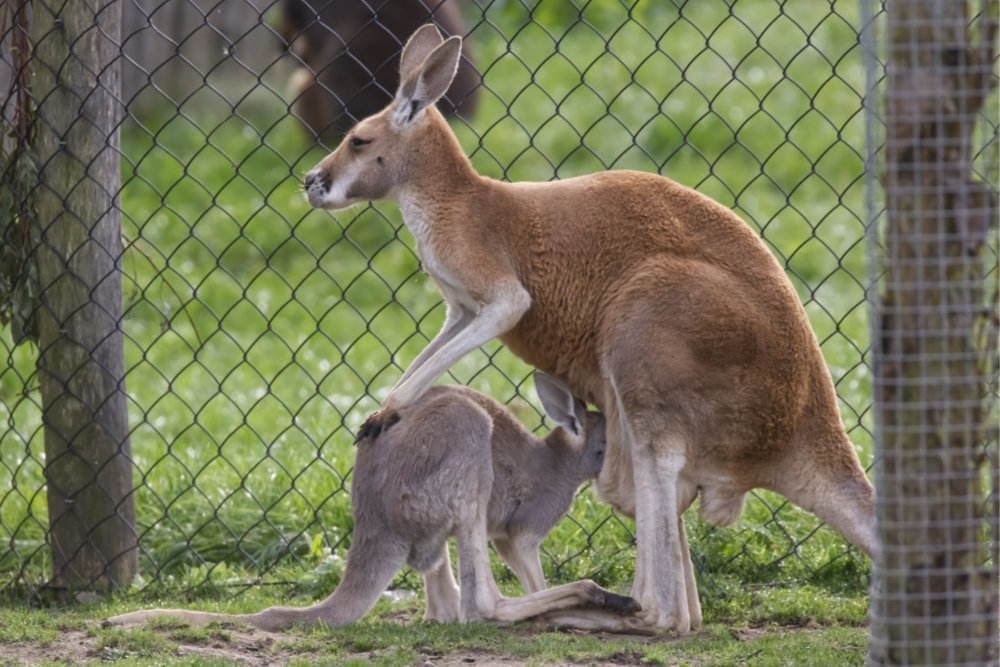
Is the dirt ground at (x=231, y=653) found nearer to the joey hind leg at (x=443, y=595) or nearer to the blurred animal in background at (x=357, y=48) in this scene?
the joey hind leg at (x=443, y=595)

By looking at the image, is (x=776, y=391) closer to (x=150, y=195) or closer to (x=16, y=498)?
(x=16, y=498)

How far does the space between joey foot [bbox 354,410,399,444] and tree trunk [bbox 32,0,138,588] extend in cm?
100

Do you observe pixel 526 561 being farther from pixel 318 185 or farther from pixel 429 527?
pixel 318 185

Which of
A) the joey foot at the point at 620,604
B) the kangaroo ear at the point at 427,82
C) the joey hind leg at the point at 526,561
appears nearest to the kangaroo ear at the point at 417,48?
the kangaroo ear at the point at 427,82

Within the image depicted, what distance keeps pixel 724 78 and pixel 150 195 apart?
4615 mm

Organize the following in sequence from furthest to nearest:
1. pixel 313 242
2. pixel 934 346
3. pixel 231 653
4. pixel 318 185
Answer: pixel 313 242
pixel 318 185
pixel 231 653
pixel 934 346

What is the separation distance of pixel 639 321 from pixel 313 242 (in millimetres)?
5878

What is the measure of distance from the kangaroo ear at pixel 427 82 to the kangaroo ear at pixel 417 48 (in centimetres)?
12

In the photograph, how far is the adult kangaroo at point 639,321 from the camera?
3.64m

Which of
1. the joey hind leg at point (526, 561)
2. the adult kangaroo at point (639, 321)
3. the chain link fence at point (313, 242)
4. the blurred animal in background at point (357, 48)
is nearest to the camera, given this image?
the adult kangaroo at point (639, 321)

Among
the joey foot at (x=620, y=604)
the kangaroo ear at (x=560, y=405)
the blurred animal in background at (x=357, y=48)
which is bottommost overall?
the joey foot at (x=620, y=604)

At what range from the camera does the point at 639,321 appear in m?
3.69

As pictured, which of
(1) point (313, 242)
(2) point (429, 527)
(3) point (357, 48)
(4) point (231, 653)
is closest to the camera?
(4) point (231, 653)

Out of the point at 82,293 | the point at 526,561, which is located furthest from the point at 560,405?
the point at 82,293
